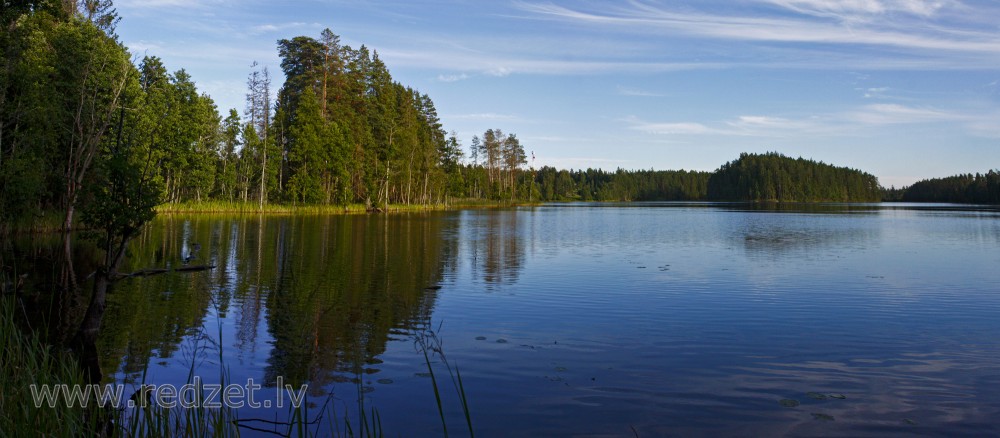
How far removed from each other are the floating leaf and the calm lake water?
39mm

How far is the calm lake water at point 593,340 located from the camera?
8.41 metres

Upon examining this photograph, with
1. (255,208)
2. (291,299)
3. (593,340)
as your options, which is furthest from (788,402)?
(255,208)

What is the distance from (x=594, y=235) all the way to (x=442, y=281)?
991 inches

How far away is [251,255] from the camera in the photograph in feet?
86.4

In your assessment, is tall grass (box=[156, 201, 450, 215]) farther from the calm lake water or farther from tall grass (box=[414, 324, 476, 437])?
tall grass (box=[414, 324, 476, 437])

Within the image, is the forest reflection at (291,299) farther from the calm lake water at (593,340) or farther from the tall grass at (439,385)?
the tall grass at (439,385)

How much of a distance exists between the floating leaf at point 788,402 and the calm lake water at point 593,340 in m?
0.04

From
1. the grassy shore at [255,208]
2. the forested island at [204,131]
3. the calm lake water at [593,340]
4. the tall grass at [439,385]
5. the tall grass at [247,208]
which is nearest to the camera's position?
the tall grass at [439,385]

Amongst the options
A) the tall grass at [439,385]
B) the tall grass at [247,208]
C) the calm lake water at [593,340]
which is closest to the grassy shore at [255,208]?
the tall grass at [247,208]

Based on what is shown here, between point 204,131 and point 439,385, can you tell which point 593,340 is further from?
point 204,131

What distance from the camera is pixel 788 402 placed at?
28.9 feet

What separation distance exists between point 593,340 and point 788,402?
14.4 ft

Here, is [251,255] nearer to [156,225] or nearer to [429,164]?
Answer: [156,225]

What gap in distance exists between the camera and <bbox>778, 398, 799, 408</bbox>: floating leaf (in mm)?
8688
